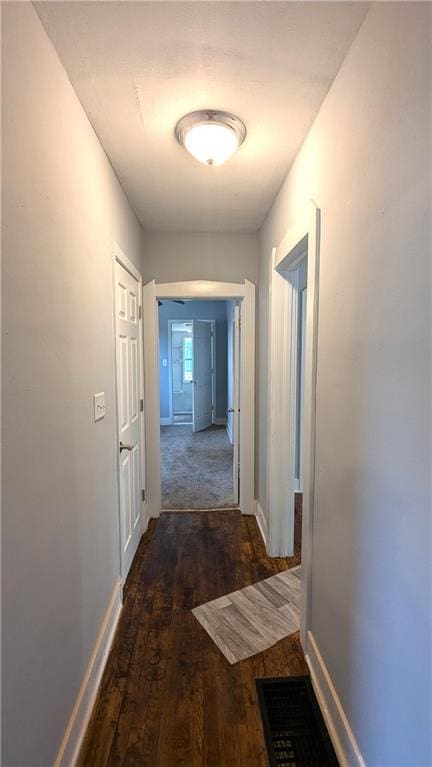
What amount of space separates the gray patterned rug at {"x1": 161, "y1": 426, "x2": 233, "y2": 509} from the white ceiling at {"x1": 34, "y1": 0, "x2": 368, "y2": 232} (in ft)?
9.06

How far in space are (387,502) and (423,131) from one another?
2.88 ft

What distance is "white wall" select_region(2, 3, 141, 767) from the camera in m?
0.87

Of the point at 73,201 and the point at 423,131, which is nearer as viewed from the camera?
the point at 423,131

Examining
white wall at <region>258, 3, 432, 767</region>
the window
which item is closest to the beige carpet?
white wall at <region>258, 3, 432, 767</region>

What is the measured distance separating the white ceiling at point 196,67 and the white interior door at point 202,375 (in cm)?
429

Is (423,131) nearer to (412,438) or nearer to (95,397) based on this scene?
(412,438)

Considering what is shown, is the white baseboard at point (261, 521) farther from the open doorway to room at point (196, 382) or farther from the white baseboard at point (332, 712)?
the open doorway to room at point (196, 382)

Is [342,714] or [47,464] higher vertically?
[47,464]

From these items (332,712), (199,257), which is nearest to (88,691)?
(332,712)

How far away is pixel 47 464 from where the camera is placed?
3.54ft

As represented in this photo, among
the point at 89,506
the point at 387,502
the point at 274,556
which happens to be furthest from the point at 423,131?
the point at 274,556

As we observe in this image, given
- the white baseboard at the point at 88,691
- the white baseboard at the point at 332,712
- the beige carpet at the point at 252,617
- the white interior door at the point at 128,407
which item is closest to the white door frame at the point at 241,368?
the white interior door at the point at 128,407

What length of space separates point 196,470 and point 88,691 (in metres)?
2.92

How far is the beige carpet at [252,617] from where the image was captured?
1757 mm
